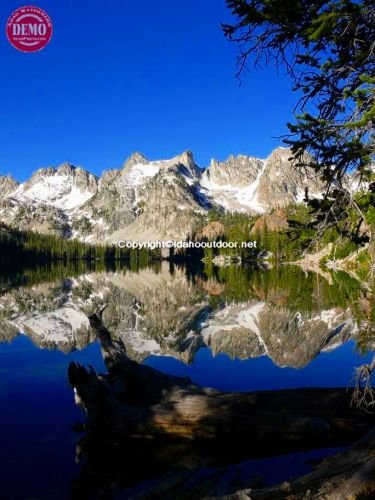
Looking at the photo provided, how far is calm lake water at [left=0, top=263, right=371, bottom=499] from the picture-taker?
1141cm

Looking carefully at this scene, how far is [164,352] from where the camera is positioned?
25469 millimetres

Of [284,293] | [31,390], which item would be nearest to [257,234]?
[284,293]

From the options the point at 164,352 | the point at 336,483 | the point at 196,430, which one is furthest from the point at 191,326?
the point at 336,483

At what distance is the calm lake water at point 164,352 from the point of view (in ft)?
37.4

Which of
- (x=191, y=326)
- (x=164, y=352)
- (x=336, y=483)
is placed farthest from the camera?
(x=191, y=326)

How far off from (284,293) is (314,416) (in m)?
42.6

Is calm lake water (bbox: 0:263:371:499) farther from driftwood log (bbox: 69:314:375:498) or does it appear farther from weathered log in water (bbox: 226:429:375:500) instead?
weathered log in water (bbox: 226:429:375:500)

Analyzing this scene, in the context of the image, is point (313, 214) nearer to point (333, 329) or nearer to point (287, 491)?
point (287, 491)

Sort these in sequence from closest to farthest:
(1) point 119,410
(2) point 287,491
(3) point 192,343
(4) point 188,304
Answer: (2) point 287,491
(1) point 119,410
(3) point 192,343
(4) point 188,304

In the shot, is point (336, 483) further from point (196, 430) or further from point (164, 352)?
point (164, 352)

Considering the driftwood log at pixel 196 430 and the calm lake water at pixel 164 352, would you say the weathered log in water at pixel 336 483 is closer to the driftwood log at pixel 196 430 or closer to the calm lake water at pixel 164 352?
the calm lake water at pixel 164 352

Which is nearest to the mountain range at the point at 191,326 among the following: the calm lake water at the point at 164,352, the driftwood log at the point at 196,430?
the calm lake water at the point at 164,352

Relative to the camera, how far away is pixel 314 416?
12023 mm

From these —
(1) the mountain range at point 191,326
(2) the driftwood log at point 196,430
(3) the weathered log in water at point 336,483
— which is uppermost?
(3) the weathered log in water at point 336,483
